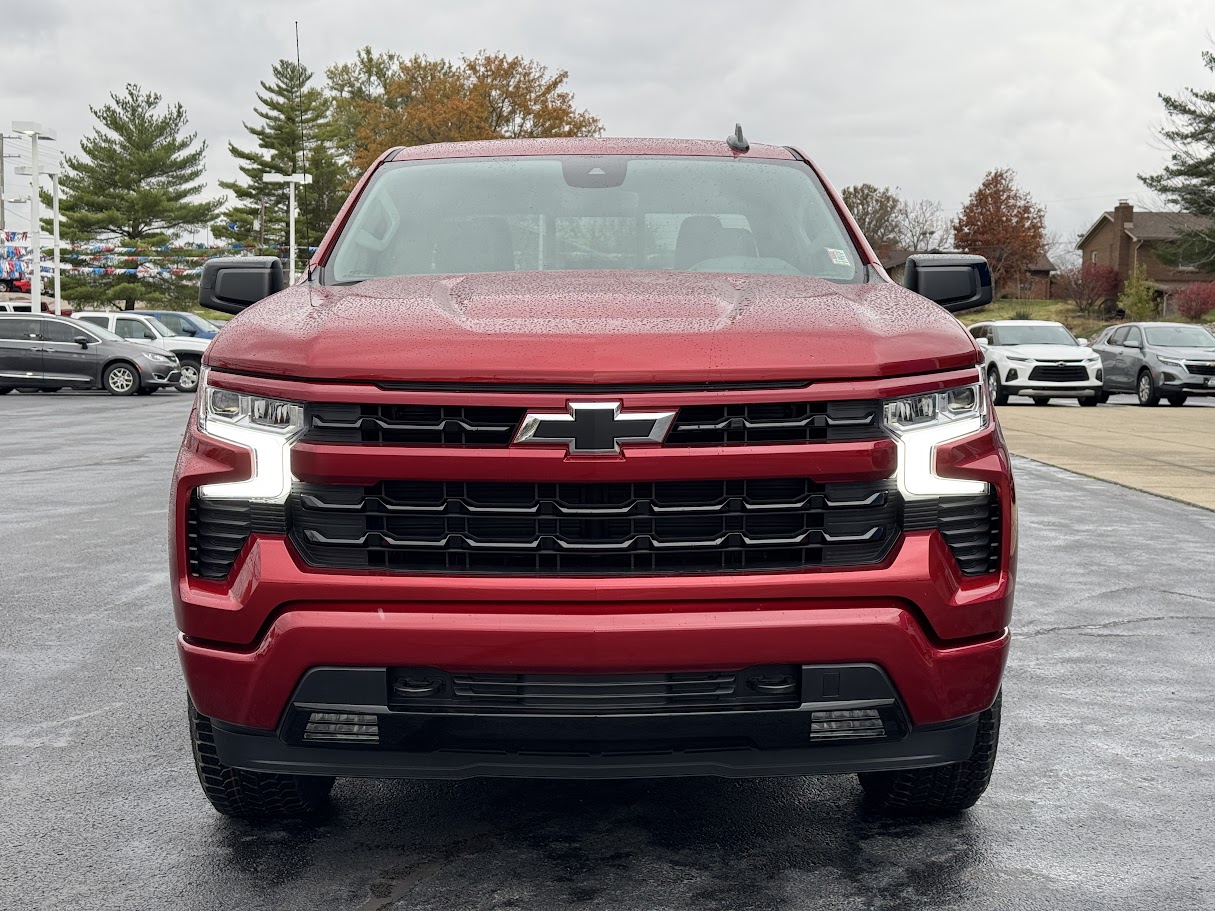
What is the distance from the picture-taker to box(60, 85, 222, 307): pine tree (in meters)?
79.1

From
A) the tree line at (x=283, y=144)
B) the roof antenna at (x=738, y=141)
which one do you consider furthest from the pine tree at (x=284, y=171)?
the roof antenna at (x=738, y=141)

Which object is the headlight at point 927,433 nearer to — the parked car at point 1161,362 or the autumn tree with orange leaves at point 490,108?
the parked car at point 1161,362

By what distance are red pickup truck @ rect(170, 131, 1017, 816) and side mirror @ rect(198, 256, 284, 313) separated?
4.53ft

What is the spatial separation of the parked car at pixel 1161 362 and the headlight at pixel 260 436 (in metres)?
27.0

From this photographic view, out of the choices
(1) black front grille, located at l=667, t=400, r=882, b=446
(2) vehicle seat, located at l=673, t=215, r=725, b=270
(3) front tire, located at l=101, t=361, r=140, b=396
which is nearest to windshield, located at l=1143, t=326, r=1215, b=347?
(3) front tire, located at l=101, t=361, r=140, b=396

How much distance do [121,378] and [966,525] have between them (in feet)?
94.8

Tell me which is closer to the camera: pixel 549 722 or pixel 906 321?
pixel 549 722

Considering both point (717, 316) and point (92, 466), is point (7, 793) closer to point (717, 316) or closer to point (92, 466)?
A: point (717, 316)

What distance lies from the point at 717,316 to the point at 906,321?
47 centimetres

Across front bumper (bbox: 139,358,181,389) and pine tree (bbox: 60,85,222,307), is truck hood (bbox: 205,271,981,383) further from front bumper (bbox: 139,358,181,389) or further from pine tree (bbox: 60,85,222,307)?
pine tree (bbox: 60,85,222,307)

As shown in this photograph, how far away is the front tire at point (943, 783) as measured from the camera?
3834mm

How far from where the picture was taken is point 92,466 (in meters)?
14.8

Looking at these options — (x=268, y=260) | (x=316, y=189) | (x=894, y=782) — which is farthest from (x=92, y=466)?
(x=316, y=189)

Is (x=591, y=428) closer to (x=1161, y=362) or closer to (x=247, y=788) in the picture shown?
(x=247, y=788)
